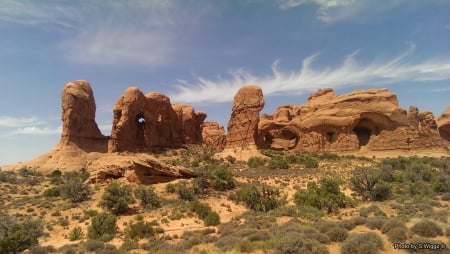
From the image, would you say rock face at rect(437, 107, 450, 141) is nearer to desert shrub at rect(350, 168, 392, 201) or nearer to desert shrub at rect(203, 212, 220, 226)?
desert shrub at rect(350, 168, 392, 201)

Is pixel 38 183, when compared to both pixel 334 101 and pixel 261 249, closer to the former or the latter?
pixel 261 249

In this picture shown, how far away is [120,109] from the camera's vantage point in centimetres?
4794

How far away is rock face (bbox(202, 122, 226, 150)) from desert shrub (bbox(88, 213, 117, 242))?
145ft

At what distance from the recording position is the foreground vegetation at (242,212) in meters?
12.8

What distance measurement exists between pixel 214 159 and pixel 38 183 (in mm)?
20693

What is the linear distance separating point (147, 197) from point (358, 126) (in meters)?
33.1

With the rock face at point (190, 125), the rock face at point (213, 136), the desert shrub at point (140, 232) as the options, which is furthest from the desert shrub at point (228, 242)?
the rock face at point (213, 136)

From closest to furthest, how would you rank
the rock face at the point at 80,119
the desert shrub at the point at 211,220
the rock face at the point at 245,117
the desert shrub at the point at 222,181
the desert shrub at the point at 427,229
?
the desert shrub at the point at 427,229
the desert shrub at the point at 211,220
the desert shrub at the point at 222,181
the rock face at the point at 245,117
the rock face at the point at 80,119

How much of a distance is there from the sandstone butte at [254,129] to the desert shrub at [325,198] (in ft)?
64.0

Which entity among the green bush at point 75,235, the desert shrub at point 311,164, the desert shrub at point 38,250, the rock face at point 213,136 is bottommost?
the green bush at point 75,235

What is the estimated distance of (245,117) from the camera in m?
A: 47.5

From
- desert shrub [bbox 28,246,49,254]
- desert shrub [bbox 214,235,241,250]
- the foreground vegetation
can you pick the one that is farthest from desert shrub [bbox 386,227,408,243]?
desert shrub [bbox 28,246,49,254]

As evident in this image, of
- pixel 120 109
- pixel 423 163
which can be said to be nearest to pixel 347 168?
pixel 423 163

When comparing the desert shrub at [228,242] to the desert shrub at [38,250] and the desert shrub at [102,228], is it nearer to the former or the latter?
the desert shrub at [102,228]
